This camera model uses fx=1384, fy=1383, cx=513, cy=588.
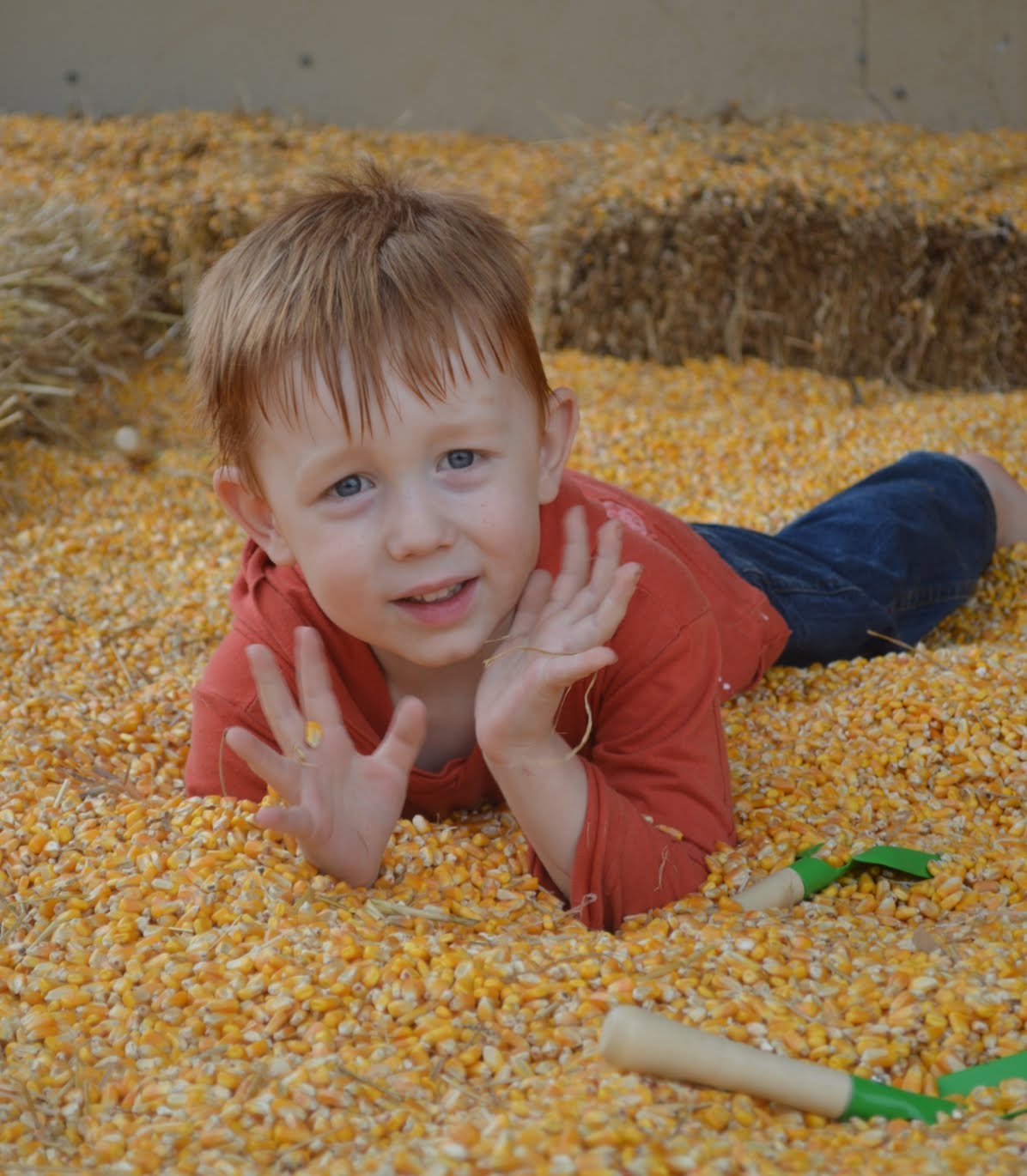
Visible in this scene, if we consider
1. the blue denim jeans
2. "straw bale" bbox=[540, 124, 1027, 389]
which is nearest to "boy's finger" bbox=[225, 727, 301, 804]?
the blue denim jeans

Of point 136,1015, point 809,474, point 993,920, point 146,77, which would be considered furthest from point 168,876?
point 146,77

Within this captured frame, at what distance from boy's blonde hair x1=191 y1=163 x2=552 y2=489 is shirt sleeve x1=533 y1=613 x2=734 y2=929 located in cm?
44

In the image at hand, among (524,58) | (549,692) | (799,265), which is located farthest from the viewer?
(524,58)

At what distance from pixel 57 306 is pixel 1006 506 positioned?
2.95 metres

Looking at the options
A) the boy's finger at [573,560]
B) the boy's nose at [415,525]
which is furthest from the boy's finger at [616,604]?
the boy's nose at [415,525]

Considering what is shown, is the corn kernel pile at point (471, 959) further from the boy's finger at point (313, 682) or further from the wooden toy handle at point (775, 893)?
the boy's finger at point (313, 682)

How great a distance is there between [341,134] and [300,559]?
427 centimetres

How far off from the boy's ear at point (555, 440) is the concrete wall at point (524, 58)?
413 centimetres

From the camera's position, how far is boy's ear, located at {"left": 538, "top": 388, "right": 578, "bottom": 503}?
199 centimetres

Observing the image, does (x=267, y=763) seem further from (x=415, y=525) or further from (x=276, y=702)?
(x=415, y=525)

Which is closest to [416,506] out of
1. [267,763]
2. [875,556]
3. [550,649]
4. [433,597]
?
[433,597]

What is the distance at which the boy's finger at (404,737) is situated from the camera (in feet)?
5.92

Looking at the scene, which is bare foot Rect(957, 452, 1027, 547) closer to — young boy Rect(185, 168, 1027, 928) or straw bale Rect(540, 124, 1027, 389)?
young boy Rect(185, 168, 1027, 928)

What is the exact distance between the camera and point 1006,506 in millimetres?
3297
